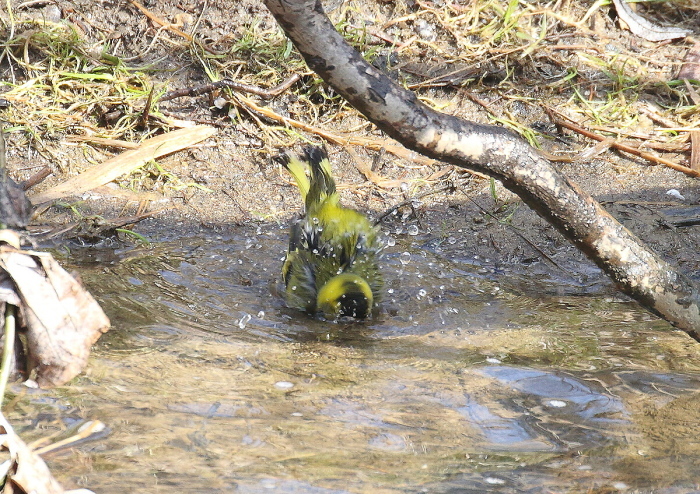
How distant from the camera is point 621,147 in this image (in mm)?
5617

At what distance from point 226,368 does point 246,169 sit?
2844 millimetres

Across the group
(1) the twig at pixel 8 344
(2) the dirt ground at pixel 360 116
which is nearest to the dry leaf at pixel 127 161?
(2) the dirt ground at pixel 360 116

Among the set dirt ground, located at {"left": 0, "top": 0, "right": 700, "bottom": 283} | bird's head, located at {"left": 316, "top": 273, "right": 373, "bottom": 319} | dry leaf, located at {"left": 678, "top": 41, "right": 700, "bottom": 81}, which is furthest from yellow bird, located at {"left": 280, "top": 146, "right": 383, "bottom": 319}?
dry leaf, located at {"left": 678, "top": 41, "right": 700, "bottom": 81}

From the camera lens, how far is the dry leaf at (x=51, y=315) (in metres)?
1.71

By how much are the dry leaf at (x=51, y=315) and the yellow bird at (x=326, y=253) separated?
2291 mm

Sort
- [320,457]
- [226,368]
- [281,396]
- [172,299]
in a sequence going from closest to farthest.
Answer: [320,457] < [281,396] < [226,368] < [172,299]

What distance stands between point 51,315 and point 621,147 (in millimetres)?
4718

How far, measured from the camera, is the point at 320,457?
2166 mm

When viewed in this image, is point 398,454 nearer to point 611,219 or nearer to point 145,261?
point 611,219

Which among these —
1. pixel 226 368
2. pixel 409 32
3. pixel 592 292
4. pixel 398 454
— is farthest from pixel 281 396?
pixel 409 32

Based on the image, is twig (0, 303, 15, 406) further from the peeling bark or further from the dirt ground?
the dirt ground

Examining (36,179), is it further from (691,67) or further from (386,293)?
(691,67)

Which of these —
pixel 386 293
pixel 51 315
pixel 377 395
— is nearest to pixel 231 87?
pixel 386 293

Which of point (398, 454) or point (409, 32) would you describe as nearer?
point (398, 454)
